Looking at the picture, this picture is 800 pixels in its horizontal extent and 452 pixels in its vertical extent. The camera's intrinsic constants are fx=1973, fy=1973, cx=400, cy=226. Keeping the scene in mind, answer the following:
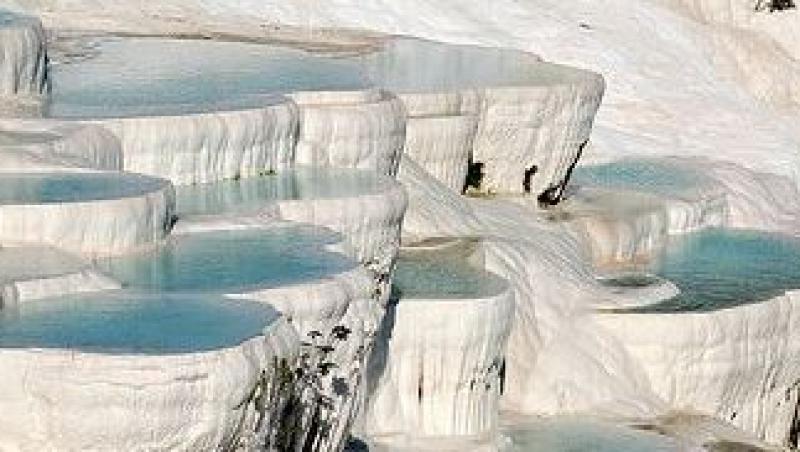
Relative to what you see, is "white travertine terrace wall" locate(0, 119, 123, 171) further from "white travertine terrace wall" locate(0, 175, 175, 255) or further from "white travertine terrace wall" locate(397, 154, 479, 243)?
"white travertine terrace wall" locate(397, 154, 479, 243)

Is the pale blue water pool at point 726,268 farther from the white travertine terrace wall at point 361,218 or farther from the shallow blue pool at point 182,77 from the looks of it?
the white travertine terrace wall at point 361,218

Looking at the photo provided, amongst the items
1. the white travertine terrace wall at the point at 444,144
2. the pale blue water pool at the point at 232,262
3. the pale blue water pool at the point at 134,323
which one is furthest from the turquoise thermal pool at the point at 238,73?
the pale blue water pool at the point at 134,323

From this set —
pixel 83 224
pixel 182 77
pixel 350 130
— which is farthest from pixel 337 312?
pixel 182 77

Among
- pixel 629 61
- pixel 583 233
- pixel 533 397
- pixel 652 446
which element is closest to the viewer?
pixel 652 446

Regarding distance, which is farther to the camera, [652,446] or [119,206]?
[652,446]

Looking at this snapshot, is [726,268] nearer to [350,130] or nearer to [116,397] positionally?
[350,130]

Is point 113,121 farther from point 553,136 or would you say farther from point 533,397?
point 553,136

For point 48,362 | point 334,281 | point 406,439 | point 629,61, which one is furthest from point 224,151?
point 629,61
